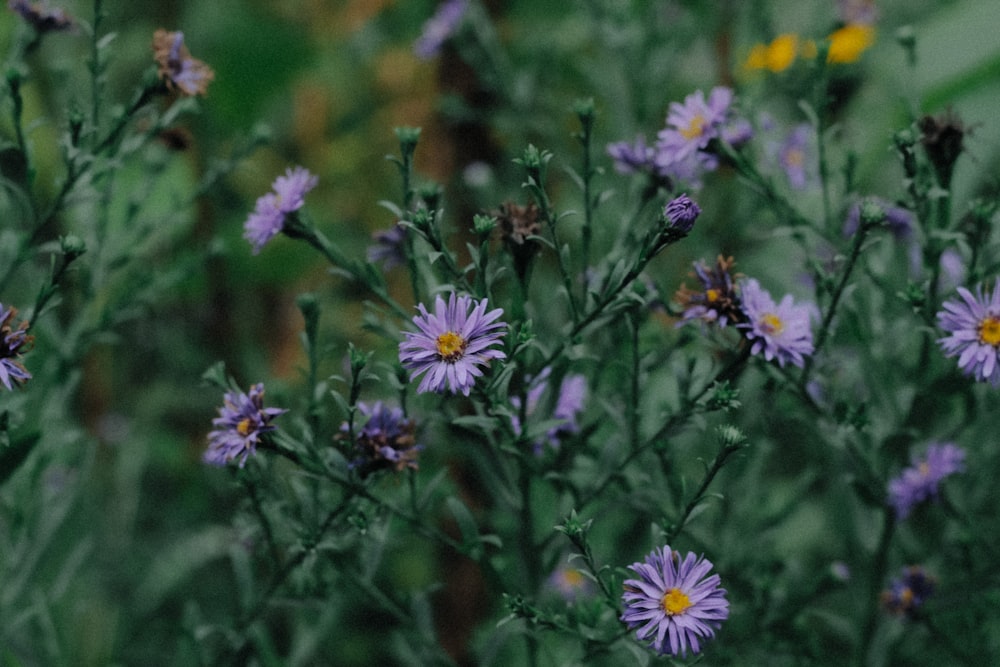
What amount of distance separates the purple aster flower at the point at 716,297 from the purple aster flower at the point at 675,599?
16 cm

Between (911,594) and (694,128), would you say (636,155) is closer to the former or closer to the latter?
(694,128)

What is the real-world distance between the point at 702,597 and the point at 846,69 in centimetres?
88

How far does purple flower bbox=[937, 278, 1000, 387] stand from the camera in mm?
643

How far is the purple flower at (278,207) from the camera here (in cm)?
74

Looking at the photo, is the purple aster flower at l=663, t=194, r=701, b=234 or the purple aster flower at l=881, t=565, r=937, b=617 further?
the purple aster flower at l=881, t=565, r=937, b=617

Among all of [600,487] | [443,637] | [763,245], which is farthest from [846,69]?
[443,637]

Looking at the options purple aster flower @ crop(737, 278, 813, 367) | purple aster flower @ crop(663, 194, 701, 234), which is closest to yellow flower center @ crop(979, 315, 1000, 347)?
purple aster flower @ crop(737, 278, 813, 367)

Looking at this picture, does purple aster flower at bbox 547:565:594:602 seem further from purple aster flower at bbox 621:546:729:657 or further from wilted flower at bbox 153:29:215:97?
wilted flower at bbox 153:29:215:97

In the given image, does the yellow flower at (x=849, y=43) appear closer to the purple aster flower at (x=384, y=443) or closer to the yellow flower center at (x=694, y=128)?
the yellow flower center at (x=694, y=128)

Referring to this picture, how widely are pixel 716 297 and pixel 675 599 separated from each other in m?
0.20

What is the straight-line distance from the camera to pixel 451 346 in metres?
0.61

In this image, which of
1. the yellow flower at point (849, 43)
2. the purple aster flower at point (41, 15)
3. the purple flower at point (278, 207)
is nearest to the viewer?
the purple flower at point (278, 207)

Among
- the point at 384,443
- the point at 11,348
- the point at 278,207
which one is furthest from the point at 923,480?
the point at 11,348

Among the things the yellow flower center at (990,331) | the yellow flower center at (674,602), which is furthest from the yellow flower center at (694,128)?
the yellow flower center at (674,602)
